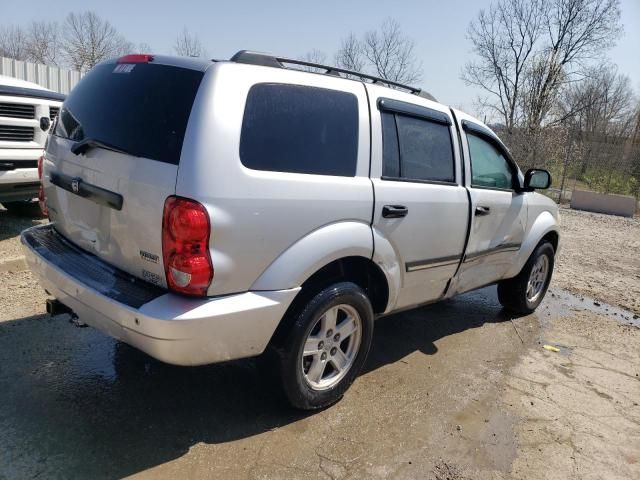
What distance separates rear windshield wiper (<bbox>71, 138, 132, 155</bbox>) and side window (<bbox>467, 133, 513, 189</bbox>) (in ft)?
8.83

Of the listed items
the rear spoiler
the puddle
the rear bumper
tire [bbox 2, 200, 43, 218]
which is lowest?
the puddle

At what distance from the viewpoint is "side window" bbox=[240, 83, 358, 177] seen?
2.57 metres

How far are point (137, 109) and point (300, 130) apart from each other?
869 mm

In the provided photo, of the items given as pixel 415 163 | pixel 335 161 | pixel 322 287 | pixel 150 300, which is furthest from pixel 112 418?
pixel 415 163

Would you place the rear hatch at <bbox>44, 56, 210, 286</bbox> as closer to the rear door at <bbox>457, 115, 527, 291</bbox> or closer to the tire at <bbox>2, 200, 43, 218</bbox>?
the rear door at <bbox>457, 115, 527, 291</bbox>

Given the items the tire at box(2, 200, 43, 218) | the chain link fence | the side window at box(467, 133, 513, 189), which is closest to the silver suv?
the side window at box(467, 133, 513, 189)

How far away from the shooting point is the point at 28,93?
601cm

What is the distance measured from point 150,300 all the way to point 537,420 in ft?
8.42

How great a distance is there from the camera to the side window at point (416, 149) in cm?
330

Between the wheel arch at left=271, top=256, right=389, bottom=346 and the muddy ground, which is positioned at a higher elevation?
the wheel arch at left=271, top=256, right=389, bottom=346

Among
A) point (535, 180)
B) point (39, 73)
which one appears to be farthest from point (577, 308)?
point (39, 73)

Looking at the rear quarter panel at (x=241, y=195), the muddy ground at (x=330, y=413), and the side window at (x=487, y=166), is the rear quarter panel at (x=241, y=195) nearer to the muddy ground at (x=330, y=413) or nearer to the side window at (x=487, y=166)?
the muddy ground at (x=330, y=413)

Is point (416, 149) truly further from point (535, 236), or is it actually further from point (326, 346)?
point (535, 236)

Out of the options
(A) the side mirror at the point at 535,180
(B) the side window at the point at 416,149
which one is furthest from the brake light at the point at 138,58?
(A) the side mirror at the point at 535,180
